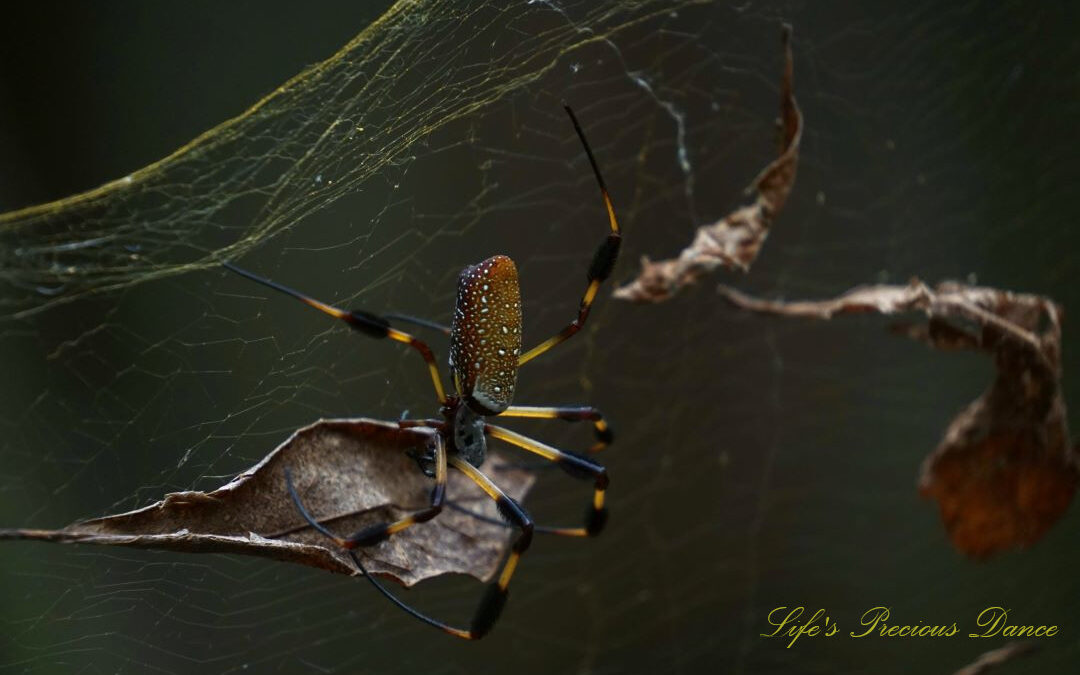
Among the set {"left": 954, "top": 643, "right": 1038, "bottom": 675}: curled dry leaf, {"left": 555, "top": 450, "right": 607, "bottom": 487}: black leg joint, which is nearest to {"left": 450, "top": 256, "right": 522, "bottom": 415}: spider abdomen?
{"left": 555, "top": 450, "right": 607, "bottom": 487}: black leg joint

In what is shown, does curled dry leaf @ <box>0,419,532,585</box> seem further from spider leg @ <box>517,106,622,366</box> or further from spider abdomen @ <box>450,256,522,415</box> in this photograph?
spider leg @ <box>517,106,622,366</box>

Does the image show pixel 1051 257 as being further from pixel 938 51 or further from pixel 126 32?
pixel 126 32

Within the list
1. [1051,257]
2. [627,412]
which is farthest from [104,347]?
[1051,257]

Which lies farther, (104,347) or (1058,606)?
(1058,606)

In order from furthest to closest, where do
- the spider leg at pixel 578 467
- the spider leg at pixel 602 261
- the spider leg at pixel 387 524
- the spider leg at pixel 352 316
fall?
the spider leg at pixel 578 467, the spider leg at pixel 602 261, the spider leg at pixel 352 316, the spider leg at pixel 387 524

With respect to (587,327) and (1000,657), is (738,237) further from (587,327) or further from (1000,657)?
(1000,657)

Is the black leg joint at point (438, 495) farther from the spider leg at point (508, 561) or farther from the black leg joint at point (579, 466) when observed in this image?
the black leg joint at point (579, 466)

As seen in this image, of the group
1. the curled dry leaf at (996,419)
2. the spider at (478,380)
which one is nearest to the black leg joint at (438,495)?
the spider at (478,380)

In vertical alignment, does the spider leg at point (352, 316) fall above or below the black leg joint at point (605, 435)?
above
